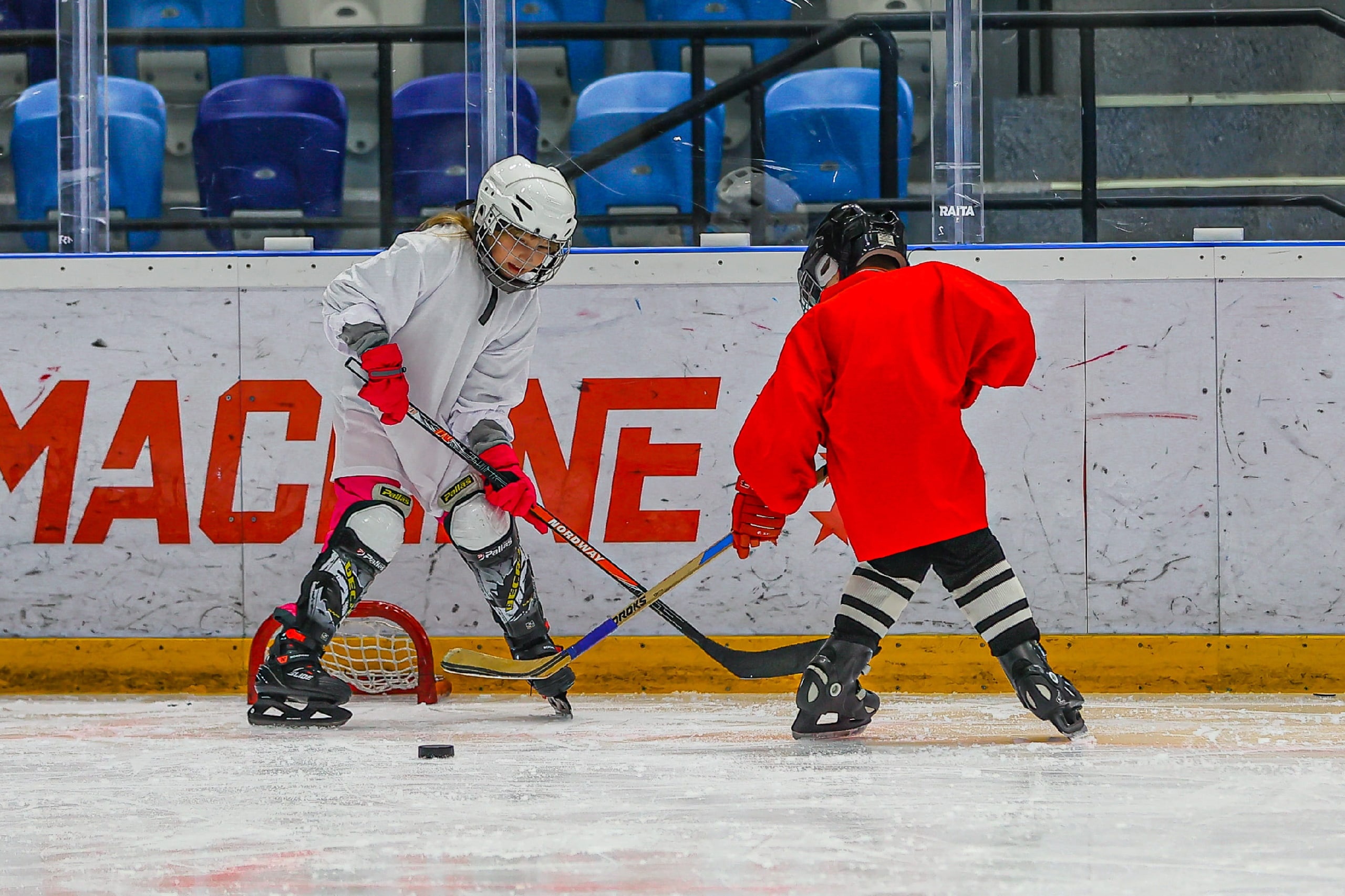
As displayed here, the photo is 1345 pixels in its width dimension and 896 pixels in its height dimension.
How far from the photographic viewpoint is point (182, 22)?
375 centimetres

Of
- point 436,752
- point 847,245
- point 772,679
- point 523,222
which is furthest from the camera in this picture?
point 772,679

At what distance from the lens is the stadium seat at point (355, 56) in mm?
3670

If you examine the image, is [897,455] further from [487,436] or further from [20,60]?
[20,60]

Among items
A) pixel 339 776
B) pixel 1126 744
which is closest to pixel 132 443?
pixel 339 776

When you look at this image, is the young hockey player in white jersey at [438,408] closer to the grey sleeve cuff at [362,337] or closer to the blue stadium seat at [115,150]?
the grey sleeve cuff at [362,337]

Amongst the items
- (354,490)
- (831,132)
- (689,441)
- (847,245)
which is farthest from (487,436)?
(831,132)

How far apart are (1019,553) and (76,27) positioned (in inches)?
110

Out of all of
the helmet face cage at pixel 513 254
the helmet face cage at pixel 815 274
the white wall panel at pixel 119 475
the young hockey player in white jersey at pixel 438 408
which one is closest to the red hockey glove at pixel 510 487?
the young hockey player in white jersey at pixel 438 408

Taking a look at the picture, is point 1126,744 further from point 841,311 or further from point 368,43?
point 368,43

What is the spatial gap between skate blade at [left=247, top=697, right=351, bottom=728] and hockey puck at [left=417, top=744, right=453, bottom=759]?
475 millimetres

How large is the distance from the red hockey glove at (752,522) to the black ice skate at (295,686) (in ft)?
2.76

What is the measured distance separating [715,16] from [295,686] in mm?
2117

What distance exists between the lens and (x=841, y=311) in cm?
245

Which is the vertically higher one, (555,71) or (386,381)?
(555,71)
